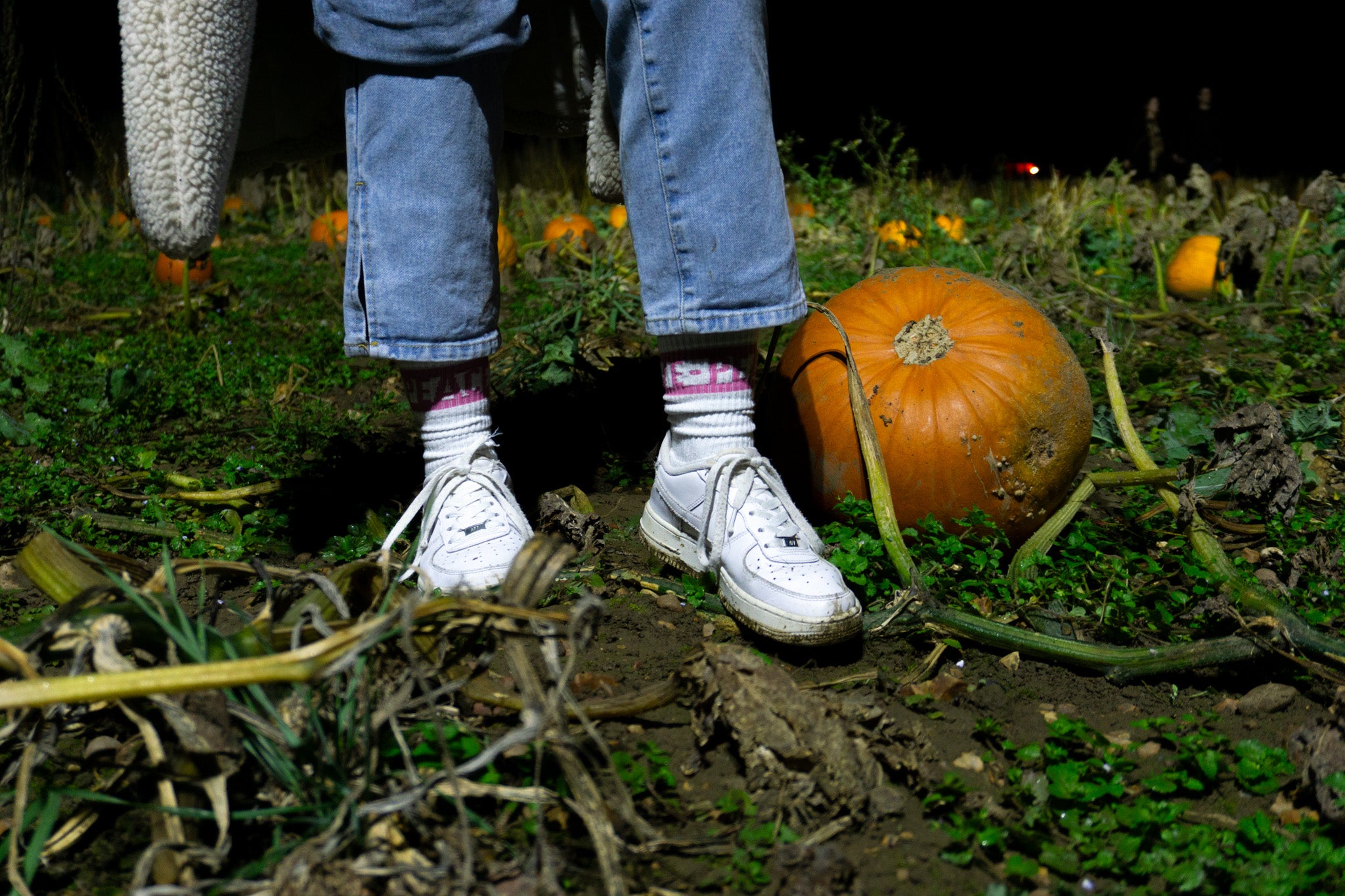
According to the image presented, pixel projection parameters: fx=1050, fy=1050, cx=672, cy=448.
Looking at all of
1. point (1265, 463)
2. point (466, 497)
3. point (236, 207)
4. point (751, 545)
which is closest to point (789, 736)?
point (751, 545)

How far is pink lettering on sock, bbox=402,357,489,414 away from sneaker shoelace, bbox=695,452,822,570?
1.47ft

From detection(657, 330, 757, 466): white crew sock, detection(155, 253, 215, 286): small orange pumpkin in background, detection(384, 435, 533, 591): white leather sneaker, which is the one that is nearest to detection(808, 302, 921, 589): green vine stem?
detection(657, 330, 757, 466): white crew sock

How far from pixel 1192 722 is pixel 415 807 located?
110 centimetres

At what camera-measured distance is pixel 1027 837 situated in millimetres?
1242

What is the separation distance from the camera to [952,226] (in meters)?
4.68

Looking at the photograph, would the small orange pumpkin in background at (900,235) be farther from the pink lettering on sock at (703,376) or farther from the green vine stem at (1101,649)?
the green vine stem at (1101,649)

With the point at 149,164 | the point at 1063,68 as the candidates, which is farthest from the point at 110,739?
the point at 1063,68

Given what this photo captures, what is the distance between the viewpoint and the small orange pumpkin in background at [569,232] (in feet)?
13.3

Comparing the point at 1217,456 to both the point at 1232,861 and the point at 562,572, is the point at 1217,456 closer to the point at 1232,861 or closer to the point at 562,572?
the point at 1232,861

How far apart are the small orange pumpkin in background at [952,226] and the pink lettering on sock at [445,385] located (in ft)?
10.1

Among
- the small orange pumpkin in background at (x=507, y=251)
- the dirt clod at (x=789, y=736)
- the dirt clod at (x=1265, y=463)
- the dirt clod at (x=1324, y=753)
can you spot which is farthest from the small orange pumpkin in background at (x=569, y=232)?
the dirt clod at (x=1324, y=753)

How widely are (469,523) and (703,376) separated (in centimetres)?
48

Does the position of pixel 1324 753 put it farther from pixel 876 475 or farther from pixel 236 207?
pixel 236 207

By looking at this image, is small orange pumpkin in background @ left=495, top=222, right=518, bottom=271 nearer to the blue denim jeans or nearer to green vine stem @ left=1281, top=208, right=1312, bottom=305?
the blue denim jeans
